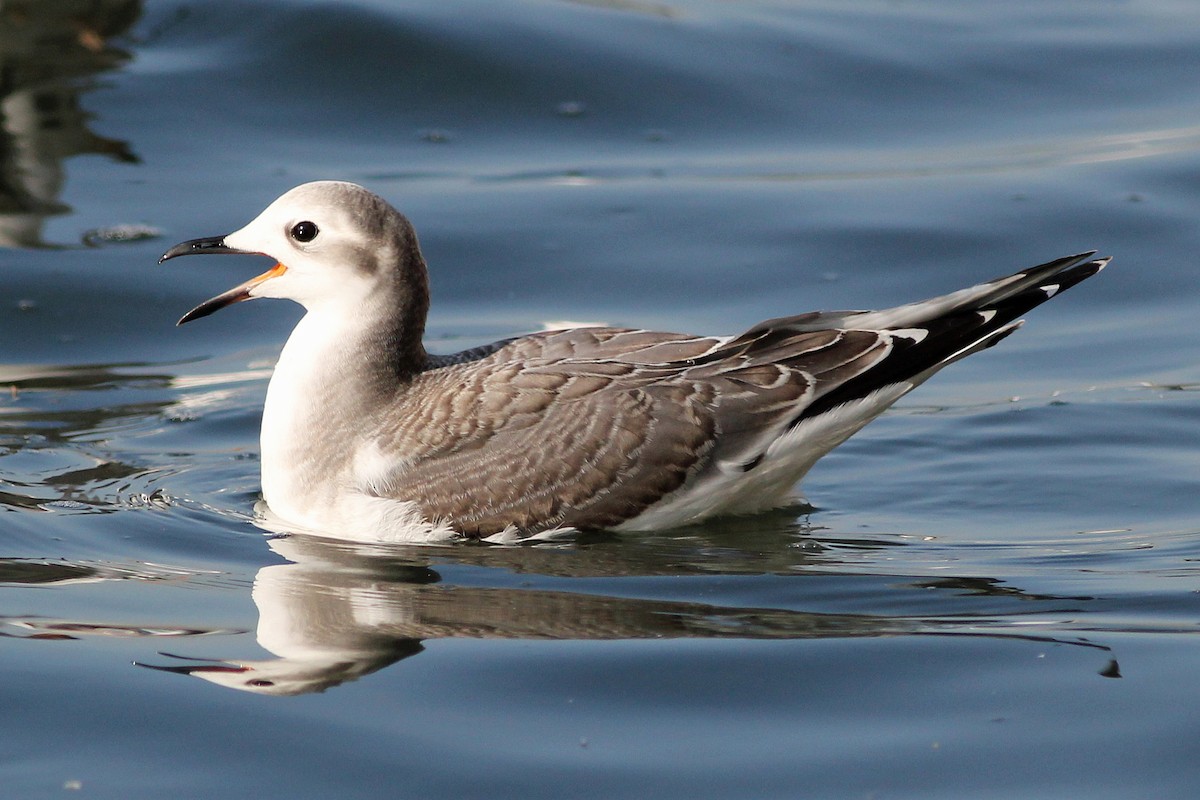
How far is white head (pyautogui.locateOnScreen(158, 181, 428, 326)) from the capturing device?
22.2 ft

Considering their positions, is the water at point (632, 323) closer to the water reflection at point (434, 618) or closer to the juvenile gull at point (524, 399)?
the water reflection at point (434, 618)

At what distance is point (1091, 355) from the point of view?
29.5 feet

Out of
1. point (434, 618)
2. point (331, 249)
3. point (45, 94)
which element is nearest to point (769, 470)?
point (434, 618)

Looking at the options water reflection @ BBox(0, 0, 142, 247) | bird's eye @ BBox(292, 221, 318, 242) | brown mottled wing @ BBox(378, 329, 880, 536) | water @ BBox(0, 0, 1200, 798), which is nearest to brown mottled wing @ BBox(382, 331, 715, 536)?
brown mottled wing @ BBox(378, 329, 880, 536)

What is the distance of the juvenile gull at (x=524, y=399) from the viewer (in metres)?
6.66

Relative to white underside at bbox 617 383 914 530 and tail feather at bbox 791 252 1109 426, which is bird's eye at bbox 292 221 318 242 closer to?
white underside at bbox 617 383 914 530

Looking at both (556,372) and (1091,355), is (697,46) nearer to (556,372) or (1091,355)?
(1091,355)

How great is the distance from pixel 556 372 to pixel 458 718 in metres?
2.04

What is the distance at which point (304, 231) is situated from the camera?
6816mm

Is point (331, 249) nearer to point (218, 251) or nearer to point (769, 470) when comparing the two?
point (218, 251)

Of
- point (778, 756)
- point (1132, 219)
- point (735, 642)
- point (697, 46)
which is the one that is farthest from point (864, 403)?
point (697, 46)

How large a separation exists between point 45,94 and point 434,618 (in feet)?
24.9

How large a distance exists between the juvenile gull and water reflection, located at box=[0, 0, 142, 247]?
4102 mm

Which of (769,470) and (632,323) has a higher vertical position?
(632,323)
